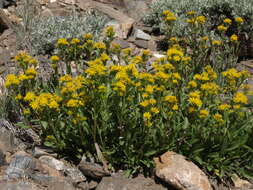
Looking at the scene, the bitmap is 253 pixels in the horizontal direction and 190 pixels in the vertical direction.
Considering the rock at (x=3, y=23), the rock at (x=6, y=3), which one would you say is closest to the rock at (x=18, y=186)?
the rock at (x=3, y=23)

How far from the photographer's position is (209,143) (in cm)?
354

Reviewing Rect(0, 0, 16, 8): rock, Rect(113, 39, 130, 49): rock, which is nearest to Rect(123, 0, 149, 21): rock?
Rect(113, 39, 130, 49): rock

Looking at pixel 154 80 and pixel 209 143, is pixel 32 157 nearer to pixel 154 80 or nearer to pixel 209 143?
pixel 154 80

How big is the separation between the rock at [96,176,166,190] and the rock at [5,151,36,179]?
715 millimetres

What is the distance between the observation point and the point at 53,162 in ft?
11.7

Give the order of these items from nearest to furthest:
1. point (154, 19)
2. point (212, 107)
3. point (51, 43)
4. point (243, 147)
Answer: point (243, 147)
point (212, 107)
point (51, 43)
point (154, 19)

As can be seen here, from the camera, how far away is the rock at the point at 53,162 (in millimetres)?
3539

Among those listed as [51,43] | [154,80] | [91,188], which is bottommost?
[91,188]

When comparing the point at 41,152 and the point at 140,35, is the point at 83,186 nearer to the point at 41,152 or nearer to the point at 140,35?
the point at 41,152

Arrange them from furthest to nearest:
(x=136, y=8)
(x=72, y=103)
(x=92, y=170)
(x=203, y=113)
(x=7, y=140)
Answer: (x=136, y=8) → (x=7, y=140) → (x=92, y=170) → (x=203, y=113) → (x=72, y=103)

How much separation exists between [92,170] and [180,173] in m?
0.89

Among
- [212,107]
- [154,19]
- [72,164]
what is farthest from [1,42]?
[212,107]

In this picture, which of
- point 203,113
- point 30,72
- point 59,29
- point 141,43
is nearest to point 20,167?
point 30,72

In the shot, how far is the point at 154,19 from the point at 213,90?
13.4ft
